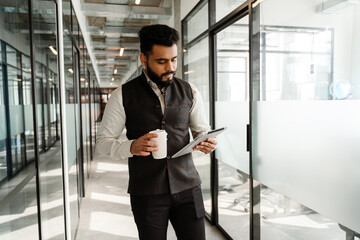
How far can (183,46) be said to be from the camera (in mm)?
4188

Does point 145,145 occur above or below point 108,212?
above

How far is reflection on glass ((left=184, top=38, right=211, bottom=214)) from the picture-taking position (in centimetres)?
342

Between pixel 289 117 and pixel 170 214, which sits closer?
pixel 170 214

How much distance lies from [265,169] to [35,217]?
1530mm

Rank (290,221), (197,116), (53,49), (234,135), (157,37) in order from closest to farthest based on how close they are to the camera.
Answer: (157,37) → (197,116) → (290,221) → (53,49) → (234,135)

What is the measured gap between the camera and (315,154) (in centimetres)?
165

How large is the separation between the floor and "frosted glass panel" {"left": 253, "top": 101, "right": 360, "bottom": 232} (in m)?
1.33

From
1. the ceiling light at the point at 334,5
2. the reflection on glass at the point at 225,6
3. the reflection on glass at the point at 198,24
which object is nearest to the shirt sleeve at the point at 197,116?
the ceiling light at the point at 334,5

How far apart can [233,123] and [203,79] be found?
0.96 m

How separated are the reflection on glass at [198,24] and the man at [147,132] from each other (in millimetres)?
2136

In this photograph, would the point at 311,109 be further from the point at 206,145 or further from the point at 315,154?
the point at 206,145

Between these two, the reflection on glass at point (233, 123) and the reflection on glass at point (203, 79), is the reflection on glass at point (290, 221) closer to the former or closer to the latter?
the reflection on glass at point (233, 123)

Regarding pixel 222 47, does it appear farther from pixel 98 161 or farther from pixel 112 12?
pixel 98 161

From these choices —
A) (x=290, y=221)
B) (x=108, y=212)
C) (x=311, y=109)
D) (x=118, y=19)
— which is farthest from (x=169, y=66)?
(x=118, y=19)
